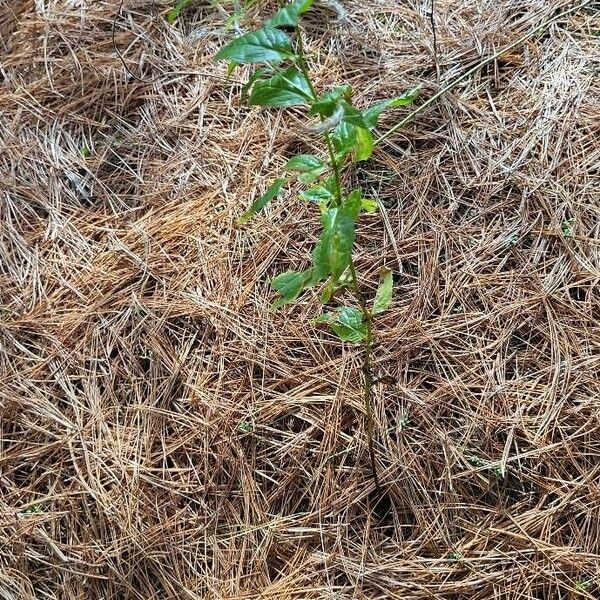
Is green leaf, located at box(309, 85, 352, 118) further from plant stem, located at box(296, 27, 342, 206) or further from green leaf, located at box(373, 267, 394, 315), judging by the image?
green leaf, located at box(373, 267, 394, 315)

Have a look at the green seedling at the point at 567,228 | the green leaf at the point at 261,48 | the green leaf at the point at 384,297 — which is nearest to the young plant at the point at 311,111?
the green leaf at the point at 261,48

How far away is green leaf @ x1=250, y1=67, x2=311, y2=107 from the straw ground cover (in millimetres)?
690

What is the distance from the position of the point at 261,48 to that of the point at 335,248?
36cm

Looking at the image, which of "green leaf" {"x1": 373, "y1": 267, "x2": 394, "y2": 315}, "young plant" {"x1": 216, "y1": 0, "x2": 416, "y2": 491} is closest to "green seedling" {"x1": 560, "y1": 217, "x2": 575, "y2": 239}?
"green leaf" {"x1": 373, "y1": 267, "x2": 394, "y2": 315}

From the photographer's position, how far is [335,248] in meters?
1.14

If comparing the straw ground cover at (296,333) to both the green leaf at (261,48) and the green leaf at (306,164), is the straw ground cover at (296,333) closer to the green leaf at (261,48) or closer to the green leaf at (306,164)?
the green leaf at (306,164)

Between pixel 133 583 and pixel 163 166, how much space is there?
3.76 ft

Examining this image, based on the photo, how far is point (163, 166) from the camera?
6.50 ft

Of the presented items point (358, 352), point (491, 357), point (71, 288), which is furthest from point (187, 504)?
point (491, 357)

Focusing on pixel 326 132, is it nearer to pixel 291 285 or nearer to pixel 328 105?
pixel 328 105

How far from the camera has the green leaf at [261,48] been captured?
3.59 feet

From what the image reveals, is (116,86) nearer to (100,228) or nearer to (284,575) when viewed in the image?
(100,228)

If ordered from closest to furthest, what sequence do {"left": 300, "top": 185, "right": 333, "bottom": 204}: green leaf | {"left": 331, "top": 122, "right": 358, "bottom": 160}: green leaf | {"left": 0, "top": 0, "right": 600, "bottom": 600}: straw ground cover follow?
{"left": 331, "top": 122, "right": 358, "bottom": 160}: green leaf → {"left": 300, "top": 185, "right": 333, "bottom": 204}: green leaf → {"left": 0, "top": 0, "right": 600, "bottom": 600}: straw ground cover

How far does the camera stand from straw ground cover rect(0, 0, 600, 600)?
1.50 metres
